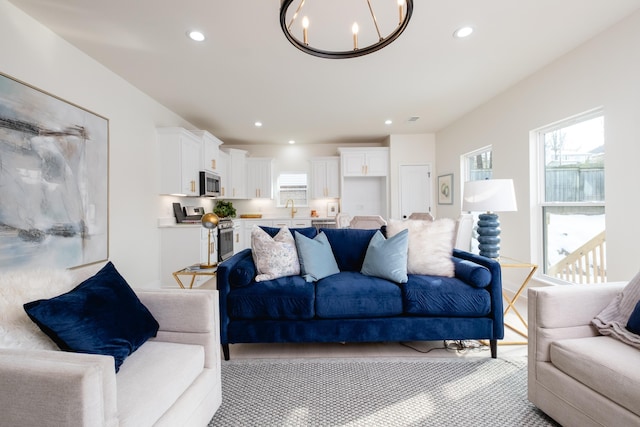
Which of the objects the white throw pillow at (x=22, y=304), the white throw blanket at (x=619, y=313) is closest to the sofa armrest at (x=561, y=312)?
the white throw blanket at (x=619, y=313)

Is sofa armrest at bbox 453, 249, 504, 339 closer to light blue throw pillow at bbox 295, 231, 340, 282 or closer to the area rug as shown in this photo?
the area rug

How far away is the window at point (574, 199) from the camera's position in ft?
8.87

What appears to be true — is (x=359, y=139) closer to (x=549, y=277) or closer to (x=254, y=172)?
(x=254, y=172)

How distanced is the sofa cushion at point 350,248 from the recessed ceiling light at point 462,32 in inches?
75.8

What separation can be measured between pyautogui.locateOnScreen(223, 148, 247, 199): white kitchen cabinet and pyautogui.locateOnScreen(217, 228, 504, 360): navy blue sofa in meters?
4.17

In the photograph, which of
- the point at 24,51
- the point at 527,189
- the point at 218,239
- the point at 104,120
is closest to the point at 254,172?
the point at 218,239

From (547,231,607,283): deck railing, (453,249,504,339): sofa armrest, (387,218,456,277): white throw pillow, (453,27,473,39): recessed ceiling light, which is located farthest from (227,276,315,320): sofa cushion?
(547,231,607,283): deck railing

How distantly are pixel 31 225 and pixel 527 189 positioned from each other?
194 inches

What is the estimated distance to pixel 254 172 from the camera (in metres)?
6.40

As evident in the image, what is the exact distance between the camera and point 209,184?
491 centimetres

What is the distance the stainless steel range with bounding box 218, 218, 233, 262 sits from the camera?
15.5ft

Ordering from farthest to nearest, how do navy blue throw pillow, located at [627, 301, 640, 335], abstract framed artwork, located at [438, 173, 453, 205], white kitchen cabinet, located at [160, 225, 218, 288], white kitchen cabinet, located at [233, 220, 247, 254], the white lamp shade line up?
white kitchen cabinet, located at [233, 220, 247, 254] → abstract framed artwork, located at [438, 173, 453, 205] → white kitchen cabinet, located at [160, 225, 218, 288] → the white lamp shade → navy blue throw pillow, located at [627, 301, 640, 335]

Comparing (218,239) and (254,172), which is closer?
(218,239)

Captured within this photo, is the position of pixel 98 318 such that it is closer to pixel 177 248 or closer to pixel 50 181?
pixel 50 181
